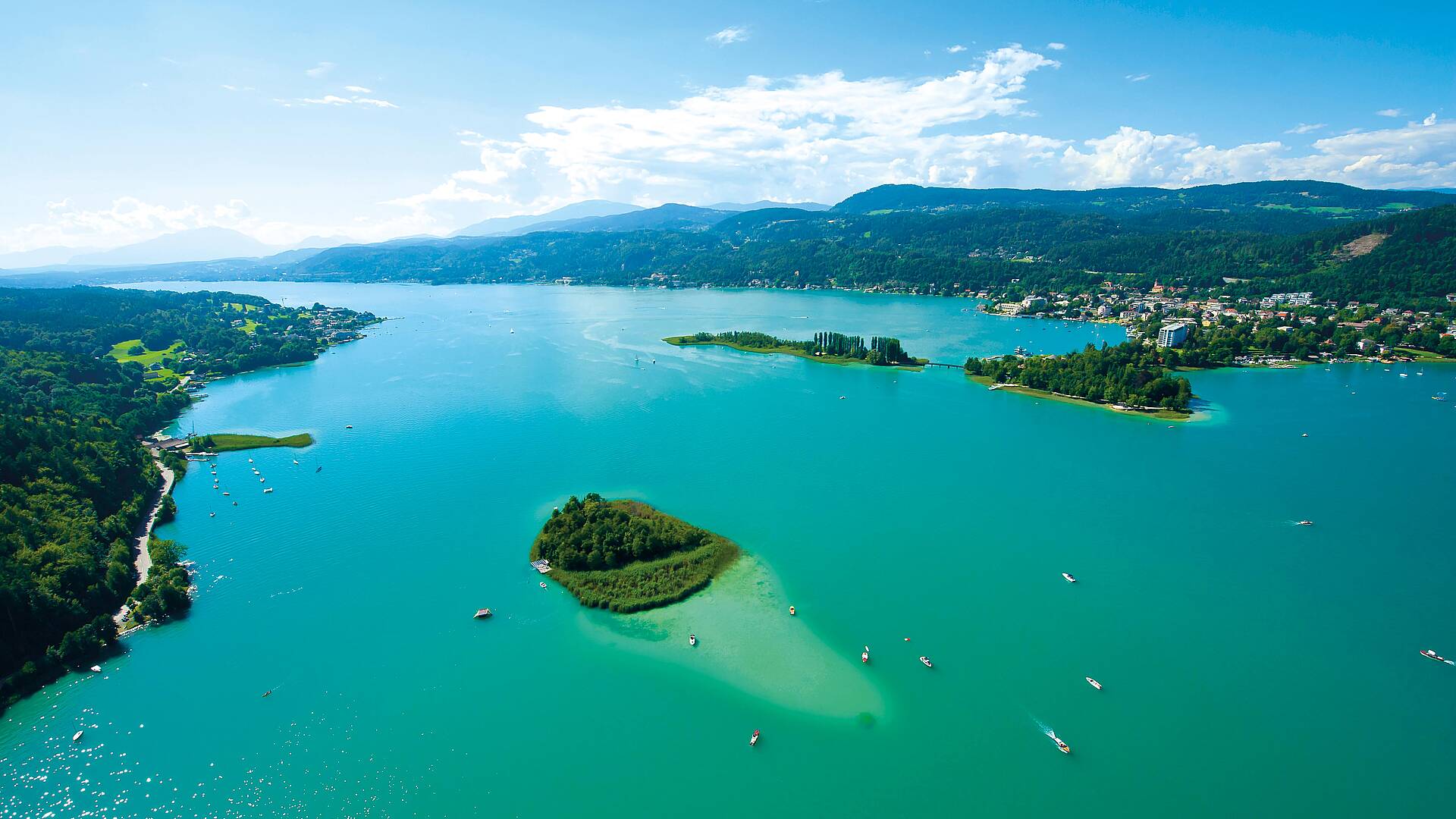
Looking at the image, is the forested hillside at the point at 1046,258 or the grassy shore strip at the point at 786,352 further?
the forested hillside at the point at 1046,258

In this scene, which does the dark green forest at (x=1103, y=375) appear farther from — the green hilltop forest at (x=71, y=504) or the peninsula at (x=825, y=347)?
the green hilltop forest at (x=71, y=504)

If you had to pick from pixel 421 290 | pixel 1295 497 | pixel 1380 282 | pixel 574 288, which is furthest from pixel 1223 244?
pixel 421 290

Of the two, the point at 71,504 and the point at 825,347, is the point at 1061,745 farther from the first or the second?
the point at 825,347

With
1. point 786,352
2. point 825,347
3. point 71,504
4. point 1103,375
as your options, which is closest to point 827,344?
point 825,347

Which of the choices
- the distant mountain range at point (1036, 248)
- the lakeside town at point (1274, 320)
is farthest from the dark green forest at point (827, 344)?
the distant mountain range at point (1036, 248)

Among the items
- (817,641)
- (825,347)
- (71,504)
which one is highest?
(71,504)

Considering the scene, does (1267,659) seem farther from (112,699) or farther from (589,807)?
(112,699)

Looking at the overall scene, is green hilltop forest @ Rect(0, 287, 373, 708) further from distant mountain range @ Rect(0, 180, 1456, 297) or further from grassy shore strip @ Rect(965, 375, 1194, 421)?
distant mountain range @ Rect(0, 180, 1456, 297)
